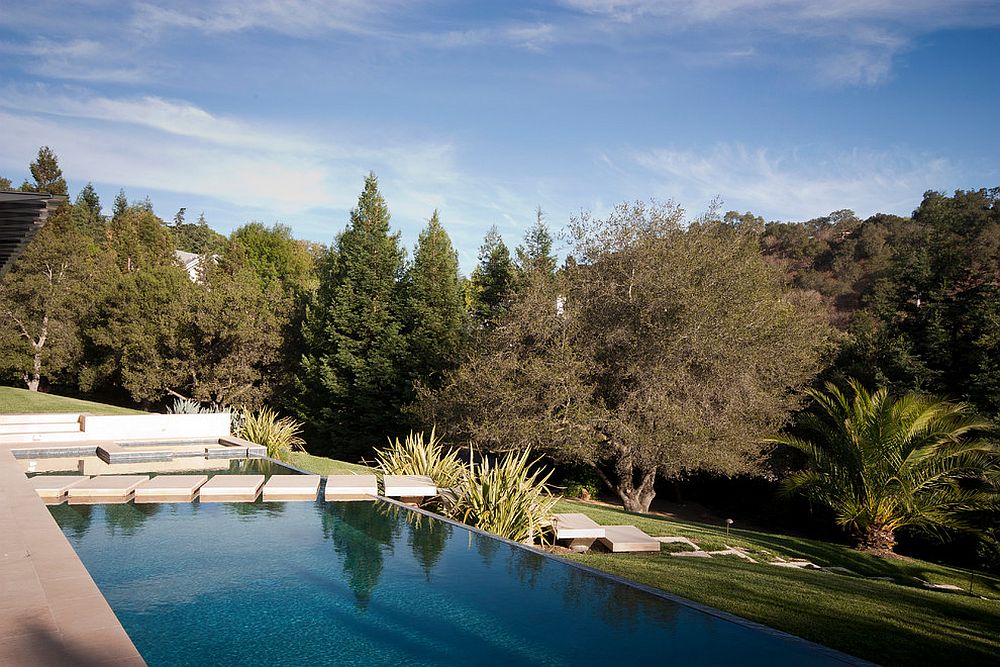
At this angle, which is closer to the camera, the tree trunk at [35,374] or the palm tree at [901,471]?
the palm tree at [901,471]

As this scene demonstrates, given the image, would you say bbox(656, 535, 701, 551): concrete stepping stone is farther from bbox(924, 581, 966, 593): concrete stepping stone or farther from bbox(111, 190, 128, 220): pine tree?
bbox(111, 190, 128, 220): pine tree

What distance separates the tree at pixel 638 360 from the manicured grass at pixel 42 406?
37.9ft


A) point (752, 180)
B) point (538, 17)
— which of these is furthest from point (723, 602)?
point (752, 180)

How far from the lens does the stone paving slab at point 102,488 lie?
7.73 m

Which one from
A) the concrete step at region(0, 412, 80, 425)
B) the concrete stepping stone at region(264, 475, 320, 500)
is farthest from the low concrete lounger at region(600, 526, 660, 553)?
the concrete step at region(0, 412, 80, 425)

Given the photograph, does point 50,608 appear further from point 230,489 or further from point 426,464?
point 426,464

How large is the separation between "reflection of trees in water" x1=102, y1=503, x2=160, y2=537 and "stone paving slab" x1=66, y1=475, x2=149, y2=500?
324 mm

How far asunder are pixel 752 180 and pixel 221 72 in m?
18.4

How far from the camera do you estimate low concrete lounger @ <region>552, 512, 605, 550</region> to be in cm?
754

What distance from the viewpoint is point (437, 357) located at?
2097 cm

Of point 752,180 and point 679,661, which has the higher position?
point 752,180

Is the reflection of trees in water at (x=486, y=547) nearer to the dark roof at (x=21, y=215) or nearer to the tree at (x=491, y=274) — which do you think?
the dark roof at (x=21, y=215)

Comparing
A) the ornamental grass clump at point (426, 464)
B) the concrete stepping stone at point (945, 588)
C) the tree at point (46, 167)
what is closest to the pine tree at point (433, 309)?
the ornamental grass clump at point (426, 464)

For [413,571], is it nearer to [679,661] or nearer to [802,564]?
[679,661]
